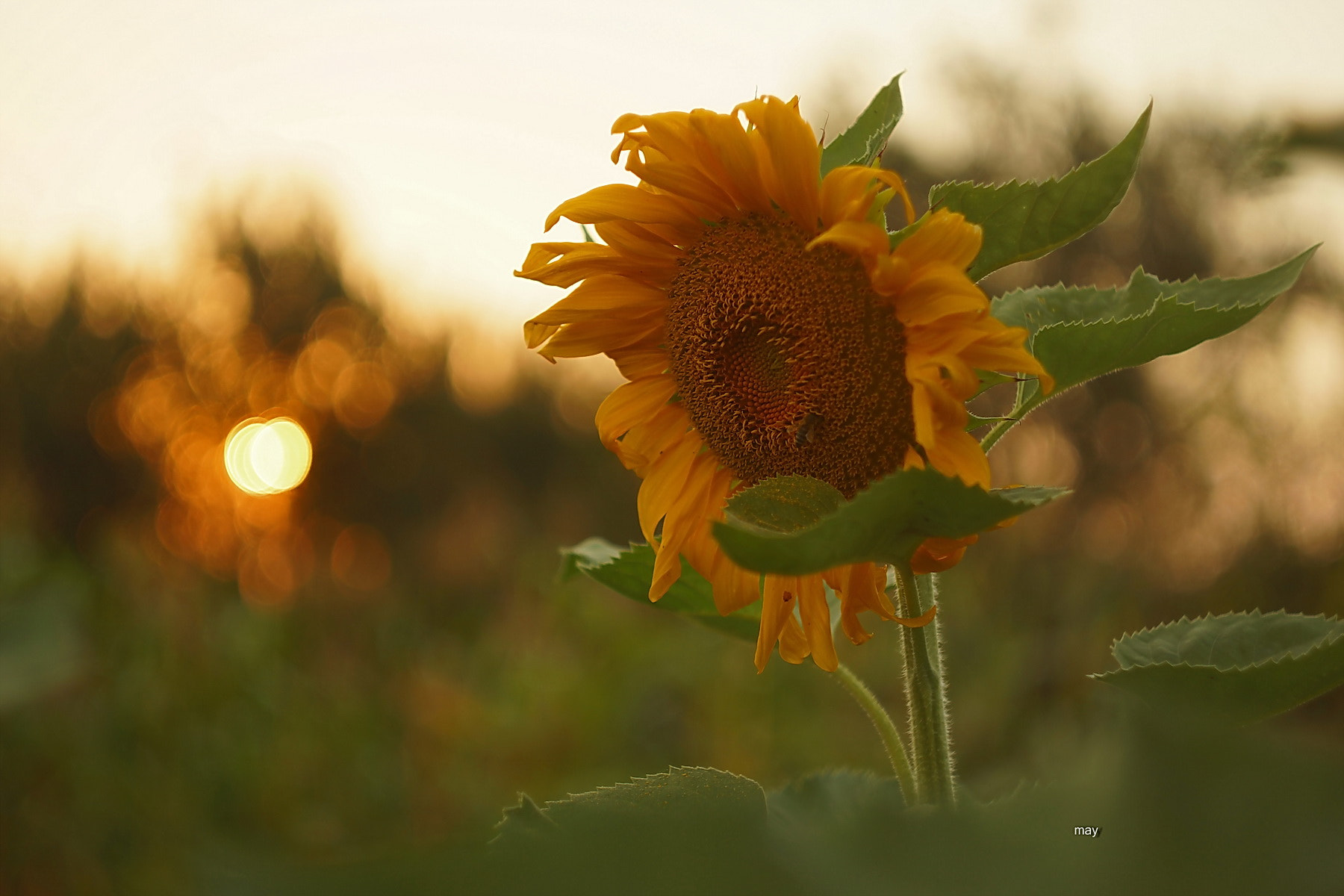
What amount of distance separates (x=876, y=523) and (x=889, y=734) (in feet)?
1.06

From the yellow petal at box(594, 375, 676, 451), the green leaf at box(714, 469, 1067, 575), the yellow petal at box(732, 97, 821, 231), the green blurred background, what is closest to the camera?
the green leaf at box(714, 469, 1067, 575)


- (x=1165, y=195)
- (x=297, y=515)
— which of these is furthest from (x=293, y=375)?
(x=1165, y=195)

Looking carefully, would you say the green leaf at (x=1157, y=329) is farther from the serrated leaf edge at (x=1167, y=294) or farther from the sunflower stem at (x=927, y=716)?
the sunflower stem at (x=927, y=716)

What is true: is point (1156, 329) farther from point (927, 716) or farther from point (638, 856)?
point (638, 856)

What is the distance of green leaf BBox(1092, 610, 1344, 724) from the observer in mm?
550

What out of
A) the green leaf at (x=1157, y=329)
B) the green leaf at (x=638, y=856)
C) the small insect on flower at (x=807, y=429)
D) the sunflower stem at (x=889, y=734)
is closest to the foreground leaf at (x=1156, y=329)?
the green leaf at (x=1157, y=329)

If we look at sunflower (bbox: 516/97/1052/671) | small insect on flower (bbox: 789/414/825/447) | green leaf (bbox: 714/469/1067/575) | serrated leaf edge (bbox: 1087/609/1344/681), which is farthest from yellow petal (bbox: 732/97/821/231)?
serrated leaf edge (bbox: 1087/609/1344/681)

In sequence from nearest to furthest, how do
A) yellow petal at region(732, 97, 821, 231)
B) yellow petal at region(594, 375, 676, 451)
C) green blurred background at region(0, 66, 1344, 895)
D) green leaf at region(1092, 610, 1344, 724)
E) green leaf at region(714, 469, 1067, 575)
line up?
green leaf at region(714, 469, 1067, 575) < green leaf at region(1092, 610, 1344, 724) < yellow petal at region(732, 97, 821, 231) < yellow petal at region(594, 375, 676, 451) < green blurred background at region(0, 66, 1344, 895)

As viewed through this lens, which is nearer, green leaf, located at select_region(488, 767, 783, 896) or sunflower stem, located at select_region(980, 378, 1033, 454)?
green leaf, located at select_region(488, 767, 783, 896)

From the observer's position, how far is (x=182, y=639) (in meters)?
3.74

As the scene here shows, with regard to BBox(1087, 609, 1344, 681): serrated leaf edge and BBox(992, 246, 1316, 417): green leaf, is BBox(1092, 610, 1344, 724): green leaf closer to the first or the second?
BBox(1087, 609, 1344, 681): serrated leaf edge

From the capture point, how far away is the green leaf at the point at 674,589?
2.64 ft

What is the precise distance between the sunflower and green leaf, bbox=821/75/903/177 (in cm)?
4

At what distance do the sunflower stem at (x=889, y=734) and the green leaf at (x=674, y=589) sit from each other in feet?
0.27
